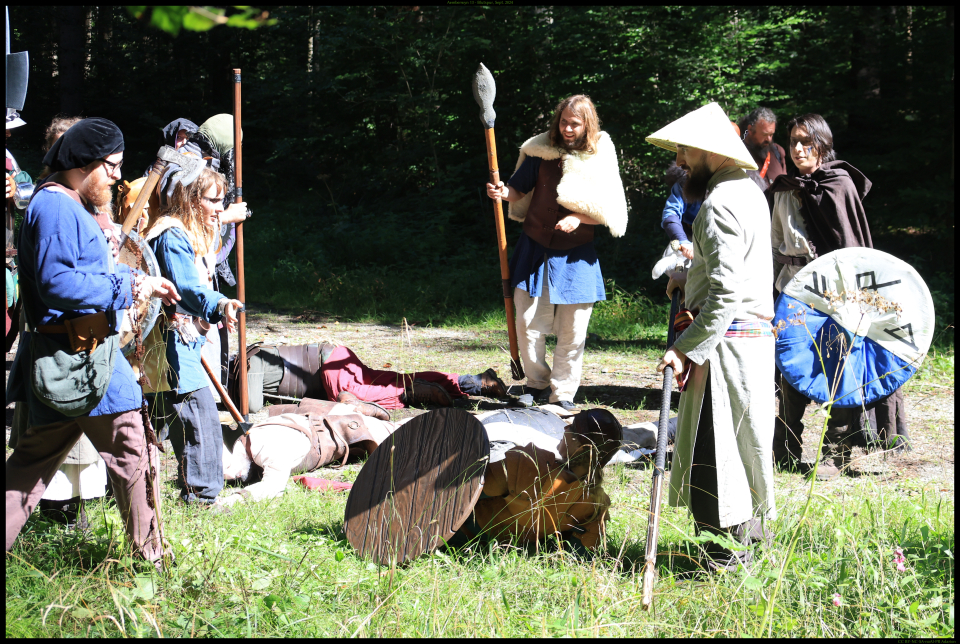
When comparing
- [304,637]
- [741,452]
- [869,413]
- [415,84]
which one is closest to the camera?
[304,637]

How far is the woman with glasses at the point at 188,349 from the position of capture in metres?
3.41

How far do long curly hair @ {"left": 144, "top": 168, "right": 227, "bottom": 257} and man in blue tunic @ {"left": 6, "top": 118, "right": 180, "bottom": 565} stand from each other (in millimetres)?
774

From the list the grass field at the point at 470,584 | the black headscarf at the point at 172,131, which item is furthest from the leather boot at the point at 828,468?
the black headscarf at the point at 172,131

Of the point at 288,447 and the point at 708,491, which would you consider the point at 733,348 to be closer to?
the point at 708,491

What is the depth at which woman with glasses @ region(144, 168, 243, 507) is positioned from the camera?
3.41 meters

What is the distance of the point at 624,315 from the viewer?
924 centimetres

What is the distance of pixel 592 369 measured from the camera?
270 inches

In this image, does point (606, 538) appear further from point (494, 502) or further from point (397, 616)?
point (397, 616)

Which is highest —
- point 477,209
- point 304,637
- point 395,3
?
point 395,3

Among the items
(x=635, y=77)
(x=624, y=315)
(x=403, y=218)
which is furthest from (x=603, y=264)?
(x=403, y=218)

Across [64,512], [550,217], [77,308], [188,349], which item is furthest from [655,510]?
[550,217]

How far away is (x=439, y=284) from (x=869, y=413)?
6.80m

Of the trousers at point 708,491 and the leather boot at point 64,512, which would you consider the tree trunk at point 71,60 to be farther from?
the trousers at point 708,491

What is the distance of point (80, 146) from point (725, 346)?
2.31 m
